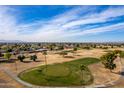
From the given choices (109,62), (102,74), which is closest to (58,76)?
(102,74)

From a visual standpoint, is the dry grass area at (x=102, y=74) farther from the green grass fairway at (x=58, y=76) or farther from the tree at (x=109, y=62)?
the green grass fairway at (x=58, y=76)

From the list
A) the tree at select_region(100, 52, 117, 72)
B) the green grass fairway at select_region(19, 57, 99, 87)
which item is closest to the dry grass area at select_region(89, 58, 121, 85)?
the tree at select_region(100, 52, 117, 72)

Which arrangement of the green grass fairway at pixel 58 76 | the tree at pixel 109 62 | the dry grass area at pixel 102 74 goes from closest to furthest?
the green grass fairway at pixel 58 76, the dry grass area at pixel 102 74, the tree at pixel 109 62

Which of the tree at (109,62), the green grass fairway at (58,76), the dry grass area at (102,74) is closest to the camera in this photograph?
the green grass fairway at (58,76)

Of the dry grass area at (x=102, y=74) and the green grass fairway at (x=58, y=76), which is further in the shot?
the dry grass area at (x=102, y=74)

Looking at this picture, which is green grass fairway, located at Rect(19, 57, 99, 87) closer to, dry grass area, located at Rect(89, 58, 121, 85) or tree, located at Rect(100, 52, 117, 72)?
dry grass area, located at Rect(89, 58, 121, 85)

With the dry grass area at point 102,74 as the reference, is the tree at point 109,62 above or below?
→ above

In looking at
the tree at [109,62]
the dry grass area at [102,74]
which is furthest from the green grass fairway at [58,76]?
the tree at [109,62]
